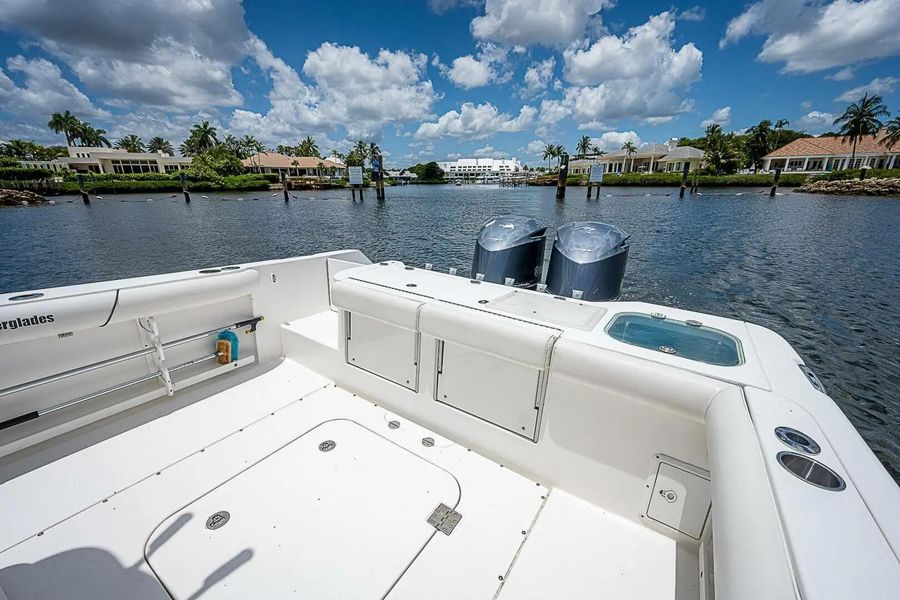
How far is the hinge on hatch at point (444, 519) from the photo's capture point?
1711 millimetres

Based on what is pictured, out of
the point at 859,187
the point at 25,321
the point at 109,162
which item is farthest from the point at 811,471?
the point at 109,162

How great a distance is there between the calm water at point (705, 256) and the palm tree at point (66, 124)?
4587 centimetres

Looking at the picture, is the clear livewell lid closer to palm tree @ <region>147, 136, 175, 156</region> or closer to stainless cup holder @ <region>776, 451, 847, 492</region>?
stainless cup holder @ <region>776, 451, 847, 492</region>

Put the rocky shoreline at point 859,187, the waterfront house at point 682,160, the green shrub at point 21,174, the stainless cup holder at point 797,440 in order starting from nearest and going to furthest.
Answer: the stainless cup holder at point 797,440, the rocky shoreline at point 859,187, the green shrub at point 21,174, the waterfront house at point 682,160

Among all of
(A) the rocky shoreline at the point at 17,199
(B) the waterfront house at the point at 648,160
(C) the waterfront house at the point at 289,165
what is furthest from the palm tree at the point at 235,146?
(B) the waterfront house at the point at 648,160

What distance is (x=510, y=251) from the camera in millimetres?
3600

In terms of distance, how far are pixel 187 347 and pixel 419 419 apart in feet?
6.34

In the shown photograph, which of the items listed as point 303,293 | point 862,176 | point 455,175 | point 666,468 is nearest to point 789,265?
point 666,468

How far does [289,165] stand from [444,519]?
71505 mm

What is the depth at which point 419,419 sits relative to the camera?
2.39m

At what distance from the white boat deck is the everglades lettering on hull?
77 centimetres

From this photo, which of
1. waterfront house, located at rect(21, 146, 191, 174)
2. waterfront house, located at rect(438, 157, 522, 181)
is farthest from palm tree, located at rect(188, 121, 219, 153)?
waterfront house, located at rect(438, 157, 522, 181)

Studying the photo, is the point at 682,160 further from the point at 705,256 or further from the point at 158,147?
the point at 158,147

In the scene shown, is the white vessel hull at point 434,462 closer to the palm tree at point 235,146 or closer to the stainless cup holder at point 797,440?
the stainless cup holder at point 797,440
